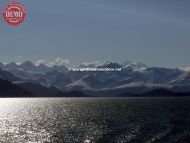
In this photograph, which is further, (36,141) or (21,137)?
(21,137)

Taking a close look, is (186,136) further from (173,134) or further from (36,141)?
(36,141)

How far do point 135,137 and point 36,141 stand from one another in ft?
88.8

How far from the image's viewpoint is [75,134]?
116 metres

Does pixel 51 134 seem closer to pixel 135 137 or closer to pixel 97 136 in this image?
pixel 97 136

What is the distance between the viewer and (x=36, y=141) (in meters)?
104

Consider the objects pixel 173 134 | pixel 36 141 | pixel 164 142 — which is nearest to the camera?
pixel 164 142

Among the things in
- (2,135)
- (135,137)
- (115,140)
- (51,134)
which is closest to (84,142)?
(115,140)

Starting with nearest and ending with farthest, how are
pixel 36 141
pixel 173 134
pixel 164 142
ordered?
1. pixel 164 142
2. pixel 36 141
3. pixel 173 134

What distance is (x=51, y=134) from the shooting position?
11881 cm

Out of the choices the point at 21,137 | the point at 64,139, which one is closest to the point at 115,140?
the point at 64,139

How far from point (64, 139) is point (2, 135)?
2420 centimetres

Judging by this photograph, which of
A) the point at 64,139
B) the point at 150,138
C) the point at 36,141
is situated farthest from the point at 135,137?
the point at 36,141

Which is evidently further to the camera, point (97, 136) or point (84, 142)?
point (97, 136)

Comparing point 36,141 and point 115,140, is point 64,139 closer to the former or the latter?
point 36,141
